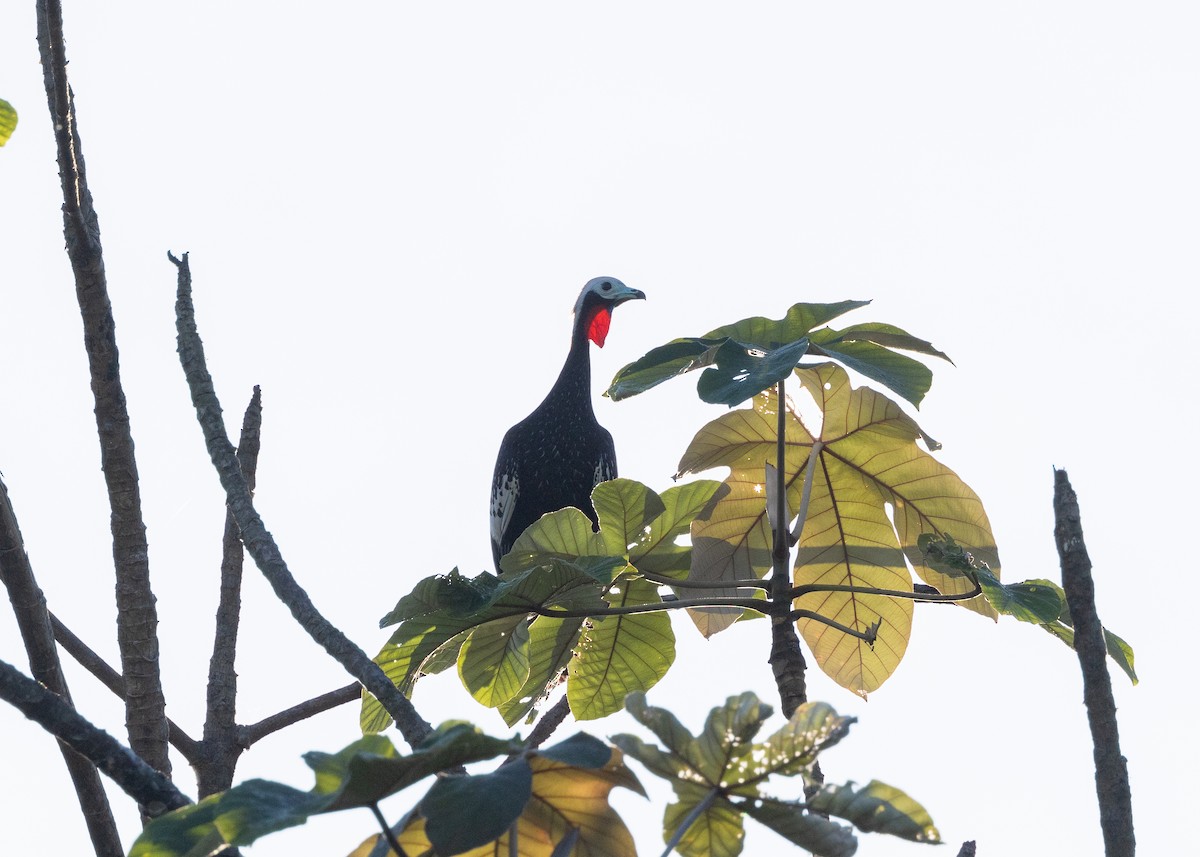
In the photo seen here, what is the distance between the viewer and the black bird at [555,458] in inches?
266

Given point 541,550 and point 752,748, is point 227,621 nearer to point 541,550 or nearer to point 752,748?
point 541,550

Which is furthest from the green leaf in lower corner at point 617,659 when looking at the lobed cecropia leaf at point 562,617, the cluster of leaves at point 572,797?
the cluster of leaves at point 572,797

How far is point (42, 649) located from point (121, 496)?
1.17 feet

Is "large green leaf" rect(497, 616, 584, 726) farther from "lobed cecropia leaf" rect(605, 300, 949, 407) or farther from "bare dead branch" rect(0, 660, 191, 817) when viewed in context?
"bare dead branch" rect(0, 660, 191, 817)

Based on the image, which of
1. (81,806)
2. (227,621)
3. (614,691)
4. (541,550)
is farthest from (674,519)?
(227,621)

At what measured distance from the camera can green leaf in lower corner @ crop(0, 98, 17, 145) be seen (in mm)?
3051

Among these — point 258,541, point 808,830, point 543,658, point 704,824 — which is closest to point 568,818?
point 704,824

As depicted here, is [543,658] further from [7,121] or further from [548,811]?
[7,121]

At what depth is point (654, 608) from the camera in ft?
7.97

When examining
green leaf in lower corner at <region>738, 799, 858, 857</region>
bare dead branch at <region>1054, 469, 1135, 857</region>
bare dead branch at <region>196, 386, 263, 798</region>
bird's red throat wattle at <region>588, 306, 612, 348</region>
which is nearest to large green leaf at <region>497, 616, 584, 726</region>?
bare dead branch at <region>196, 386, 263, 798</region>

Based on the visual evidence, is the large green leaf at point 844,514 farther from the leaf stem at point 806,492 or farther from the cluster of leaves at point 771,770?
the cluster of leaves at point 771,770

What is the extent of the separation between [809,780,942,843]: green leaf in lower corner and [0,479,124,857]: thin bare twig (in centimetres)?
153

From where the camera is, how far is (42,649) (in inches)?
104

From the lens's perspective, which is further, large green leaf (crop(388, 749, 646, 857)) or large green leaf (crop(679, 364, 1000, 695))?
large green leaf (crop(679, 364, 1000, 695))
